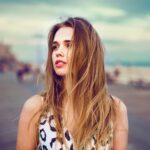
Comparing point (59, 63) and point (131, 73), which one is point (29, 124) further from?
point (131, 73)

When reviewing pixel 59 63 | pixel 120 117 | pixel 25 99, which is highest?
pixel 59 63

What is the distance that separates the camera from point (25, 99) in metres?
2.83

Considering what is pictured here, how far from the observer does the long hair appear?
1.05 metres

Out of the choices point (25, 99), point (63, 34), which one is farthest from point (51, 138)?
point (25, 99)

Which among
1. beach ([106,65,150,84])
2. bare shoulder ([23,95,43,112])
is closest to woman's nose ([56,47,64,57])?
bare shoulder ([23,95,43,112])

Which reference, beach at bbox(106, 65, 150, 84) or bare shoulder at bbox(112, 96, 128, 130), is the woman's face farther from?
beach at bbox(106, 65, 150, 84)

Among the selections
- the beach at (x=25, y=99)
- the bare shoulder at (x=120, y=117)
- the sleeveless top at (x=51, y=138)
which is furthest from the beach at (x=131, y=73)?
the sleeveless top at (x=51, y=138)

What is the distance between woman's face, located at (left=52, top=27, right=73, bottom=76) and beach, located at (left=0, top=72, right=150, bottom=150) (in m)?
1.48

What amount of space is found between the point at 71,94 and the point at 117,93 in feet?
5.96

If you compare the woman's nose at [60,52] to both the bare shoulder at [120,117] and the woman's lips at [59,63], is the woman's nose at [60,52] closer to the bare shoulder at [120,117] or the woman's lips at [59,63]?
the woman's lips at [59,63]

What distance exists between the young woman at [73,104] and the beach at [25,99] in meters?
1.45

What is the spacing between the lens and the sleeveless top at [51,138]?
1.03m

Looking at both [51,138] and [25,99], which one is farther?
[25,99]

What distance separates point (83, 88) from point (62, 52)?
0.13 m
